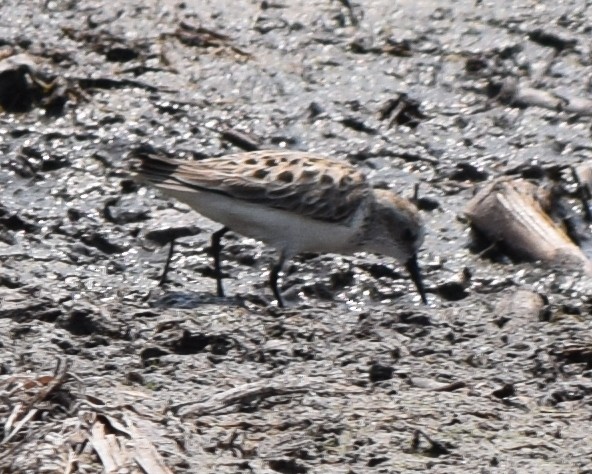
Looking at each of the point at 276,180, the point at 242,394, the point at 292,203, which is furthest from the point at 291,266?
the point at 242,394

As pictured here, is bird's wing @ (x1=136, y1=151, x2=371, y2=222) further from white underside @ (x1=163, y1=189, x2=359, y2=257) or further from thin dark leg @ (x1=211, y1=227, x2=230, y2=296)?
thin dark leg @ (x1=211, y1=227, x2=230, y2=296)

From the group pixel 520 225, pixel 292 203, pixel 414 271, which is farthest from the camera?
pixel 520 225

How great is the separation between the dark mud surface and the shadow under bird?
8.3 inches

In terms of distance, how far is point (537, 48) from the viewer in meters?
10.6

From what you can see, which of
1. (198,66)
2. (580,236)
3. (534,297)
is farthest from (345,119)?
(534,297)

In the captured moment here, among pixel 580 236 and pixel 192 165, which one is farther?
pixel 580 236

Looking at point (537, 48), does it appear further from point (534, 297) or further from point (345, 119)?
point (534, 297)

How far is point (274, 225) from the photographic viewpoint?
26.4 feet

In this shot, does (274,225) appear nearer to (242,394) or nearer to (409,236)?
(409,236)

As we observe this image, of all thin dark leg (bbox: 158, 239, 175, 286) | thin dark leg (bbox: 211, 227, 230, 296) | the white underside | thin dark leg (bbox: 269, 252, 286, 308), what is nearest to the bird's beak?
the white underside

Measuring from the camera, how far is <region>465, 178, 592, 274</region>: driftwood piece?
8.32 meters

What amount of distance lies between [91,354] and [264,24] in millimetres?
4307

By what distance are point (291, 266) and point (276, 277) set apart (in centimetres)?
51

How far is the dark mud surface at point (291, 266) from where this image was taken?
19.2 feet
